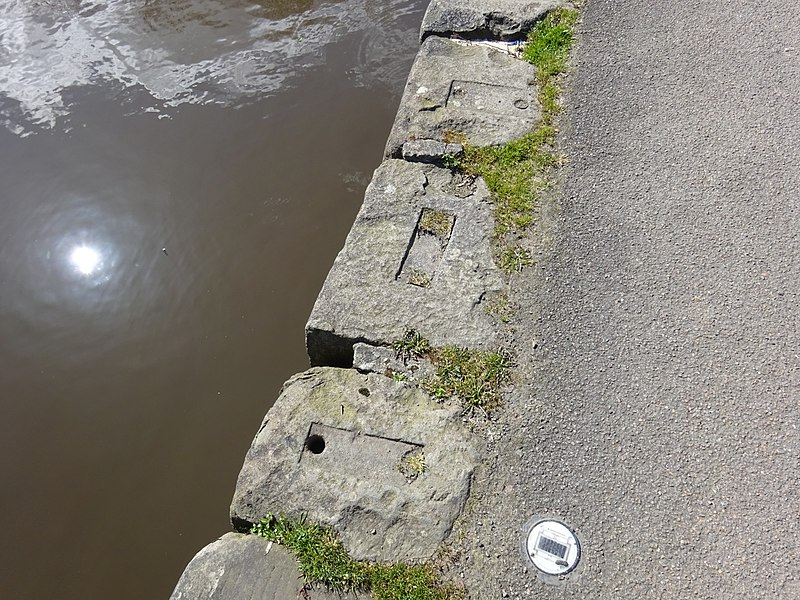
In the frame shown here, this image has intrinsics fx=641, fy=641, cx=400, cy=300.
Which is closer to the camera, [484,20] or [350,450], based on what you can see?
[350,450]

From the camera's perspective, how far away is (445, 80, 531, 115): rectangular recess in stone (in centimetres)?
418

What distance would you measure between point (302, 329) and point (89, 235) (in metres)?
1.63

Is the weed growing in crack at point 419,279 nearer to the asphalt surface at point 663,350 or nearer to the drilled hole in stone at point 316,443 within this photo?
the asphalt surface at point 663,350

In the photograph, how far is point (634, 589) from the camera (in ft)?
8.03

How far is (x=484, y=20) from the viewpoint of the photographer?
4789 millimetres

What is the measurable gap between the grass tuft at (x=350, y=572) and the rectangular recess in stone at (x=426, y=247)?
1336mm

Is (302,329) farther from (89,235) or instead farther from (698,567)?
(698,567)

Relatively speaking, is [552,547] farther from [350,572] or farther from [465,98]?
[465,98]

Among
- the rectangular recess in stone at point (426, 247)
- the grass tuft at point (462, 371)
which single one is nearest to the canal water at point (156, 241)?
the rectangular recess in stone at point (426, 247)

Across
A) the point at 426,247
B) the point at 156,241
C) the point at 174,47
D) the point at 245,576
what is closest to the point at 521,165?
the point at 426,247

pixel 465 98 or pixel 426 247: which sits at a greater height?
pixel 465 98

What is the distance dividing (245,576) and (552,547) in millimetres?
1215

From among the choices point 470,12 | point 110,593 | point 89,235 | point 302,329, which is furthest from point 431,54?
point 110,593

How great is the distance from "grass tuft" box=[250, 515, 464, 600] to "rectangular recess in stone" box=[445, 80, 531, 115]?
9.28 feet
